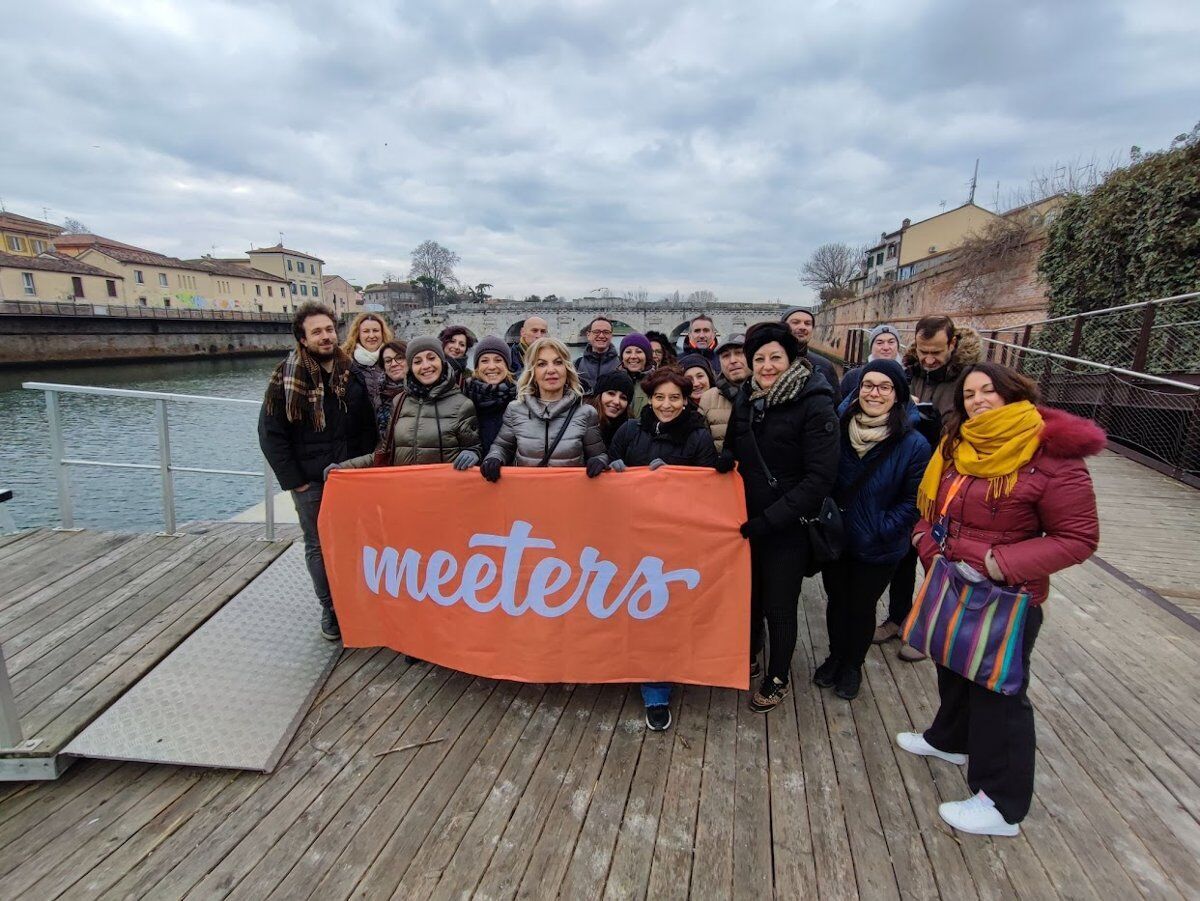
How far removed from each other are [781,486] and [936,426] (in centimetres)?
97

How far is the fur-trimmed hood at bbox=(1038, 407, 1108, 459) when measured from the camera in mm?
1567

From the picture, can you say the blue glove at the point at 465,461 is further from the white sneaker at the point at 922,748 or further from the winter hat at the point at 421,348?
the white sneaker at the point at 922,748

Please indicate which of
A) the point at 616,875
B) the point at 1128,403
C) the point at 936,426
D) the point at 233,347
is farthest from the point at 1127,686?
the point at 233,347

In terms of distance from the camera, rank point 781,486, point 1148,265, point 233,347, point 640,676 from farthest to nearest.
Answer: point 233,347
point 1148,265
point 640,676
point 781,486

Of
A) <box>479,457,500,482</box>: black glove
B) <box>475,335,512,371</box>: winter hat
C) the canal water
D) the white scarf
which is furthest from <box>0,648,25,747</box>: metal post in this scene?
the canal water

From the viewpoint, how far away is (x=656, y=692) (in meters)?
2.45

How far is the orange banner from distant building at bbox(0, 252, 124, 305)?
49.1 metres

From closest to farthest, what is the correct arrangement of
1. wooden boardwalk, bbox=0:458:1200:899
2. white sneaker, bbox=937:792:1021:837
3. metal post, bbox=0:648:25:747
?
wooden boardwalk, bbox=0:458:1200:899, white sneaker, bbox=937:792:1021:837, metal post, bbox=0:648:25:747

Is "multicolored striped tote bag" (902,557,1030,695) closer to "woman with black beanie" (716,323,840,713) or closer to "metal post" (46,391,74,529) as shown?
"woman with black beanie" (716,323,840,713)

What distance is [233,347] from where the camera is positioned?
42.3 metres

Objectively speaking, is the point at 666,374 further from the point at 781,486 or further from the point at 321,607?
the point at 321,607

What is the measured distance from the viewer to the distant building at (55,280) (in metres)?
35.8

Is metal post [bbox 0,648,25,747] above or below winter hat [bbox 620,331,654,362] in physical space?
below

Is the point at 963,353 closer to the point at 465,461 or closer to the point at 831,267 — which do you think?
the point at 465,461
